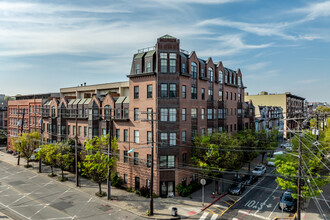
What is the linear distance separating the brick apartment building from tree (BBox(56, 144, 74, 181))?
4.16 meters

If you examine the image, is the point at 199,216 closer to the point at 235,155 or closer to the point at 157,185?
the point at 157,185

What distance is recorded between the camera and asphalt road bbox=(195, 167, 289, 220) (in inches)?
1040

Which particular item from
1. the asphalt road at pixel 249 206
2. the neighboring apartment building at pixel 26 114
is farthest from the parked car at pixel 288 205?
the neighboring apartment building at pixel 26 114

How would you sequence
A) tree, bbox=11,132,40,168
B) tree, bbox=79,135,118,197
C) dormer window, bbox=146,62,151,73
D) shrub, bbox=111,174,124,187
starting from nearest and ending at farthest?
tree, bbox=79,135,118,197 → dormer window, bbox=146,62,151,73 → shrub, bbox=111,174,124,187 → tree, bbox=11,132,40,168

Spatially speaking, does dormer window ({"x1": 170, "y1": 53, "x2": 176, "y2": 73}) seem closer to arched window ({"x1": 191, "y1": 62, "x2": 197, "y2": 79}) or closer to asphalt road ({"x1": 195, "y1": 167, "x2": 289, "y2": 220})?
arched window ({"x1": 191, "y1": 62, "x2": 197, "y2": 79})

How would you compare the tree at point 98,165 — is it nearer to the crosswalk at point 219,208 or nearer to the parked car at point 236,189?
the crosswalk at point 219,208

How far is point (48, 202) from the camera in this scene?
3020 cm

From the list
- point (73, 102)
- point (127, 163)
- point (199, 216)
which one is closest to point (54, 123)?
point (73, 102)

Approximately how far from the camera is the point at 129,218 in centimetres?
2575

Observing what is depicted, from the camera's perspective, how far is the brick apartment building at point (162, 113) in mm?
33125

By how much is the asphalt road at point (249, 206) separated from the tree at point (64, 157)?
2502cm

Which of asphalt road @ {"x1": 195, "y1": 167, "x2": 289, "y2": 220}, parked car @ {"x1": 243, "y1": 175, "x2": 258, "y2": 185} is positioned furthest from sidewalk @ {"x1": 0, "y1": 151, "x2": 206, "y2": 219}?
parked car @ {"x1": 243, "y1": 175, "x2": 258, "y2": 185}

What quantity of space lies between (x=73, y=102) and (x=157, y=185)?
1080 inches

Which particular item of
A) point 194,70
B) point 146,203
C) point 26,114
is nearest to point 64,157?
point 146,203
